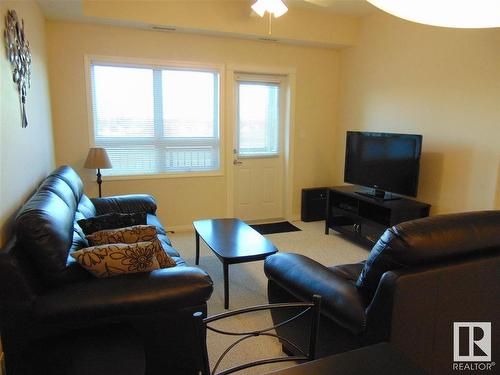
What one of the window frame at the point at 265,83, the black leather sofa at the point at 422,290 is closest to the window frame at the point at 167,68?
the window frame at the point at 265,83

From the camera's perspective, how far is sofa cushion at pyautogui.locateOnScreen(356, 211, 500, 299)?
1.45 meters

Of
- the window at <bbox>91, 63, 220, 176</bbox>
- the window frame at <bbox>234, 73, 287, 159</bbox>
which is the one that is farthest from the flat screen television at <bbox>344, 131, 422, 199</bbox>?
the window at <bbox>91, 63, 220, 176</bbox>

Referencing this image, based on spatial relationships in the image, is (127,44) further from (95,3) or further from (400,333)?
(400,333)

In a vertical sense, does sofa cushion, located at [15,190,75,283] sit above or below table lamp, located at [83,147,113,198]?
below

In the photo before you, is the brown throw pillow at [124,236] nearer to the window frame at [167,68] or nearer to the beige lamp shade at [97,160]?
the beige lamp shade at [97,160]

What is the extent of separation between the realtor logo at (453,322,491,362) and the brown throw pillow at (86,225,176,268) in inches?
58.1

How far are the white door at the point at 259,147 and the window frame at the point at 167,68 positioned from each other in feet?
0.87

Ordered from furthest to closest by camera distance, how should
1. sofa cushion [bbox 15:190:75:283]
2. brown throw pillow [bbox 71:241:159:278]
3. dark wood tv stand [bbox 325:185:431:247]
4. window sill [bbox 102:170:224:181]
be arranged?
window sill [bbox 102:170:224:181]
dark wood tv stand [bbox 325:185:431:247]
brown throw pillow [bbox 71:241:159:278]
sofa cushion [bbox 15:190:75:283]

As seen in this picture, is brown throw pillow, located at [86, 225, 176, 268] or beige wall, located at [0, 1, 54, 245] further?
brown throw pillow, located at [86, 225, 176, 268]

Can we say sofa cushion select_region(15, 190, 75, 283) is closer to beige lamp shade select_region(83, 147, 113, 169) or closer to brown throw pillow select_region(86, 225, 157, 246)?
brown throw pillow select_region(86, 225, 157, 246)

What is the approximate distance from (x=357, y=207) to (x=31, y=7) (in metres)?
→ 3.63

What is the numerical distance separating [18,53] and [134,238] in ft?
4.59

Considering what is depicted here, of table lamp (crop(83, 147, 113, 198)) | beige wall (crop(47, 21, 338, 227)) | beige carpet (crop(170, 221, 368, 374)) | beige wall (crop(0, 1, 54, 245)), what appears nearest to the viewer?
beige wall (crop(0, 1, 54, 245))

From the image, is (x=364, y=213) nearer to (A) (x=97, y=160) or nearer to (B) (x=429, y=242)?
(B) (x=429, y=242)
